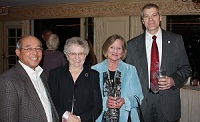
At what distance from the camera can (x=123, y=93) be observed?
2.48 m

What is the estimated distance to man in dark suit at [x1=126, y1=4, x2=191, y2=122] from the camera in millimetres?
2533

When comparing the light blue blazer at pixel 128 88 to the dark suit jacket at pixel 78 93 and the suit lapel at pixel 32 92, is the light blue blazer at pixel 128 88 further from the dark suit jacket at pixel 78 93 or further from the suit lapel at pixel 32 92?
the suit lapel at pixel 32 92

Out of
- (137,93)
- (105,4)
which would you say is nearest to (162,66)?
(137,93)

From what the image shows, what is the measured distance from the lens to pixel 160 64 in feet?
8.37

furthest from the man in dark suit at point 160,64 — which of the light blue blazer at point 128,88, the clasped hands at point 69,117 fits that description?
the clasped hands at point 69,117

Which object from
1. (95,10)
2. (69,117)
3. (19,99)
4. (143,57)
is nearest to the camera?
(19,99)

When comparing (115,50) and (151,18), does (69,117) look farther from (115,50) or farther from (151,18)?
(151,18)

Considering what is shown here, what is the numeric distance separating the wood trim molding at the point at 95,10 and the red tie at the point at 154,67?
3426 mm

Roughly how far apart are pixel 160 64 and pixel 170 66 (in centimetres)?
10

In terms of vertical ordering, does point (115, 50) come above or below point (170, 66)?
above

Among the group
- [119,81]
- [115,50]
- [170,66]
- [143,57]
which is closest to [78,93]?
[119,81]

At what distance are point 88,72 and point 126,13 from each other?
4155 millimetres

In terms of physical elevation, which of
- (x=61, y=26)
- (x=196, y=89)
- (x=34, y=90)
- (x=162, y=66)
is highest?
(x=61, y=26)

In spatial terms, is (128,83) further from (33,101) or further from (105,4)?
(105,4)
